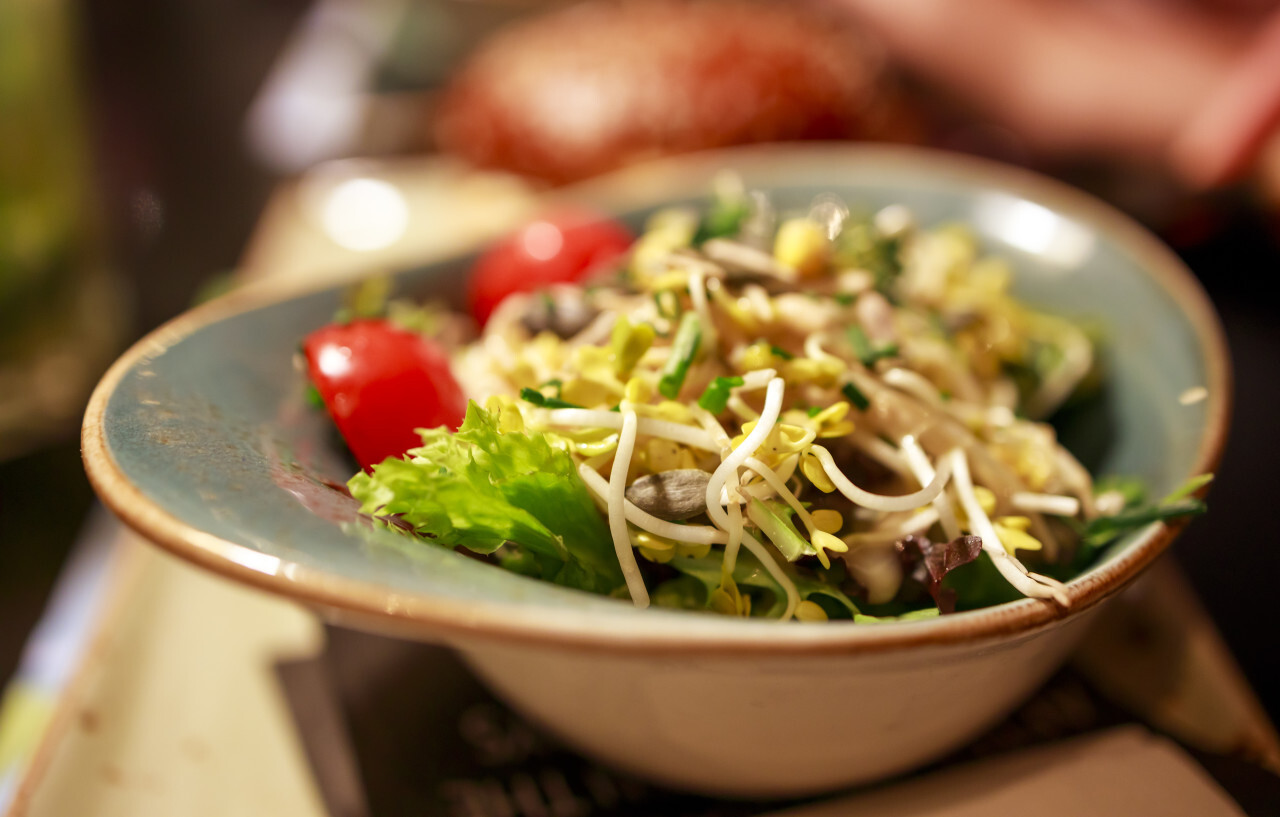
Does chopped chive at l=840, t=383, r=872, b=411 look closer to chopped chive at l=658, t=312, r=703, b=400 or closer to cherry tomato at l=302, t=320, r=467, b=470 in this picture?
chopped chive at l=658, t=312, r=703, b=400

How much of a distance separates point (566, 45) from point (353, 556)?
2.30 meters

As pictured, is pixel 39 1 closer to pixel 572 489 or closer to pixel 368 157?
pixel 368 157

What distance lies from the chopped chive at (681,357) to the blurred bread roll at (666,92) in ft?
4.96

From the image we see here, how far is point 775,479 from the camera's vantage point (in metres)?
0.81

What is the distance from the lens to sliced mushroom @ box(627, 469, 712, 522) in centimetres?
81

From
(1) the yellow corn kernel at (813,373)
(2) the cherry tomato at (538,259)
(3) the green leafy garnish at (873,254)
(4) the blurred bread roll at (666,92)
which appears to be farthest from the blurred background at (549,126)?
(1) the yellow corn kernel at (813,373)

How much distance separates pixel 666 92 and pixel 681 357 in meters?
1.63

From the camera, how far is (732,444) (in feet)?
2.74

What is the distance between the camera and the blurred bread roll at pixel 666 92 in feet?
7.64

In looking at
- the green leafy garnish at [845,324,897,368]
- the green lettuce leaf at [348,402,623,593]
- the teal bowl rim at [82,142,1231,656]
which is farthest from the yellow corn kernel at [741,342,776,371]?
the teal bowl rim at [82,142,1231,656]

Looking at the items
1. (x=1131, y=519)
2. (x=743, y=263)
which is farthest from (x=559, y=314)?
(x=1131, y=519)

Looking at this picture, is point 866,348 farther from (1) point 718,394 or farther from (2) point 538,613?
(2) point 538,613

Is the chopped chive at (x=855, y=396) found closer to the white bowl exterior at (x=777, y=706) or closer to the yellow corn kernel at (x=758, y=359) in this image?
the yellow corn kernel at (x=758, y=359)

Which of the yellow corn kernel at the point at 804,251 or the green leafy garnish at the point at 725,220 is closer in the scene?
the yellow corn kernel at the point at 804,251
